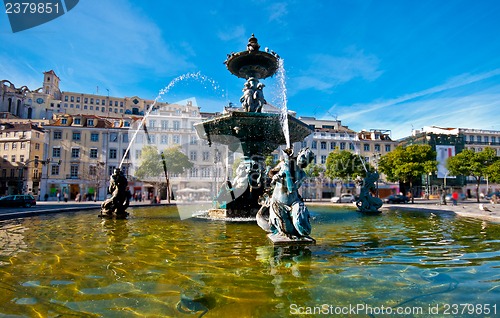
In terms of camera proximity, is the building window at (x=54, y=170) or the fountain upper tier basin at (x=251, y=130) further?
the building window at (x=54, y=170)

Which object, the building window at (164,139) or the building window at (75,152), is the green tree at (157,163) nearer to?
the building window at (164,139)

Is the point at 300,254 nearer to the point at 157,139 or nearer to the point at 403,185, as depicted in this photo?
the point at 157,139

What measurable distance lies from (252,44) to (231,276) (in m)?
11.9

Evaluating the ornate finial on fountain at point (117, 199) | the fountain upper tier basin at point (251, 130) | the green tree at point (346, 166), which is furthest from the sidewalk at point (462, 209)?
the green tree at point (346, 166)

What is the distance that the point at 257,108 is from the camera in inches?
562

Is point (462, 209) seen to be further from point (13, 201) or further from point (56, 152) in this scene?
point (56, 152)

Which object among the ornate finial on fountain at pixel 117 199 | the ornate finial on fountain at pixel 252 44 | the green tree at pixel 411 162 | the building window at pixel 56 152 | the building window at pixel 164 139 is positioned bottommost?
the ornate finial on fountain at pixel 117 199

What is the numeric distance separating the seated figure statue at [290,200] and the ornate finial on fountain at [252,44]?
8878 mm

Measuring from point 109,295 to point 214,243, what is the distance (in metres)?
3.42

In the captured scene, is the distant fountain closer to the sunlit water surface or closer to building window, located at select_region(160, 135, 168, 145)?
the sunlit water surface

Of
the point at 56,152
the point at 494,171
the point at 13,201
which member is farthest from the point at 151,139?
the point at 494,171

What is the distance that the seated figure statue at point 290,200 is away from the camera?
20.3 feet

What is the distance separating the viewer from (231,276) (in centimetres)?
439

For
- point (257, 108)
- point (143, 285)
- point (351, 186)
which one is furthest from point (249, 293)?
point (351, 186)
